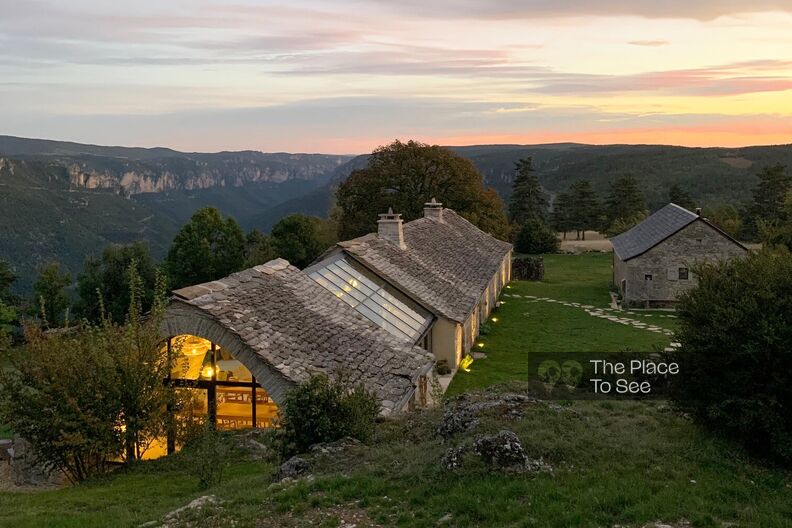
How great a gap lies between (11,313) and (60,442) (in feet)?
108

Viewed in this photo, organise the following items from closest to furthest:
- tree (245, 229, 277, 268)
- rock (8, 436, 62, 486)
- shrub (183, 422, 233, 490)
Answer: shrub (183, 422, 233, 490) < rock (8, 436, 62, 486) < tree (245, 229, 277, 268)

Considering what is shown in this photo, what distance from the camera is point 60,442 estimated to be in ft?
38.2

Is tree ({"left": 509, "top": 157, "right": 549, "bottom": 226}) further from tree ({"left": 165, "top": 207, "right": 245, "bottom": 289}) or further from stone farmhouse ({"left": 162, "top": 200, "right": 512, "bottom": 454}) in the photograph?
stone farmhouse ({"left": 162, "top": 200, "right": 512, "bottom": 454})

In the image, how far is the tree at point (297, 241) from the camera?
1933 inches

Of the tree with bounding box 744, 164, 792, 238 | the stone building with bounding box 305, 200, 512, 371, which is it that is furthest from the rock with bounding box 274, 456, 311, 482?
the tree with bounding box 744, 164, 792, 238

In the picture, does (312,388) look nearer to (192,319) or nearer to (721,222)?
(192,319)

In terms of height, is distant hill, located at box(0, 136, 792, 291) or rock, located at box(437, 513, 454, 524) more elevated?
distant hill, located at box(0, 136, 792, 291)

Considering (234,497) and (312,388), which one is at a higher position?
(312,388)

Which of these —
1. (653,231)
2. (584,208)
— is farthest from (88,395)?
(584,208)

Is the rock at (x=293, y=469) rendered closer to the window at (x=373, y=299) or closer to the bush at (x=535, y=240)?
the window at (x=373, y=299)

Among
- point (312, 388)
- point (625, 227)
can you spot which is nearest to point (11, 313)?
point (312, 388)

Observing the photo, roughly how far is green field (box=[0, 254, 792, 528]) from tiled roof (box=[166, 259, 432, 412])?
220cm

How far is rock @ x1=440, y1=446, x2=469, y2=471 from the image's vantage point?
8.77 meters

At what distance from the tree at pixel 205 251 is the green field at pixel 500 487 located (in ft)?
116
